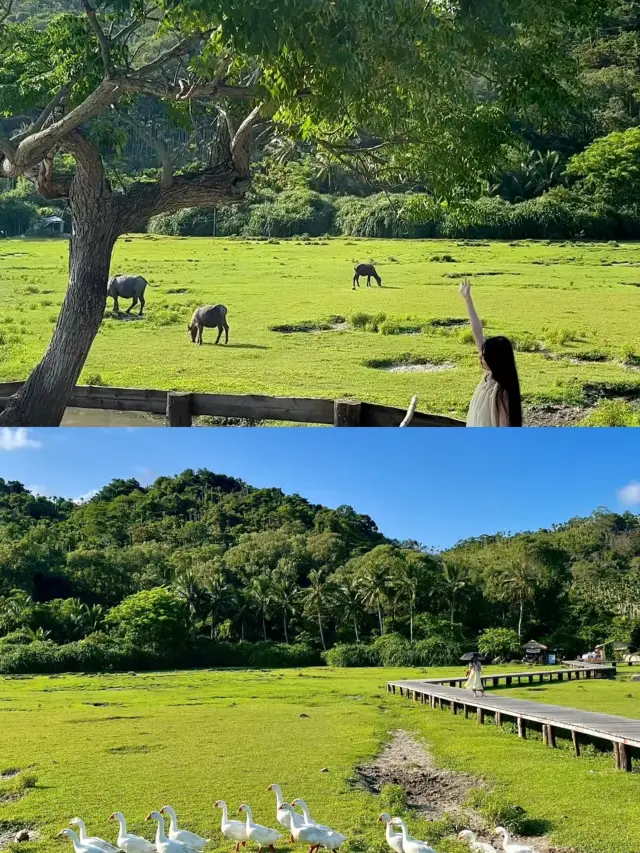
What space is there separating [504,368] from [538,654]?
10918 mm

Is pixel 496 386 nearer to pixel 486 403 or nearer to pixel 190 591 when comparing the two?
pixel 486 403

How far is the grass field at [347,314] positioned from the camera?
38.9 feet

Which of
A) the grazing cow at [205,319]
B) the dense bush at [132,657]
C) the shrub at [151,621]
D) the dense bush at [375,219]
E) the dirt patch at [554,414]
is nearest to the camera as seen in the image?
the dirt patch at [554,414]

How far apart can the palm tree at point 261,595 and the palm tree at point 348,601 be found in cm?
83

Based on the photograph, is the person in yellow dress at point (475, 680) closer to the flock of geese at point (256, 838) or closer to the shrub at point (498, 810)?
the shrub at point (498, 810)

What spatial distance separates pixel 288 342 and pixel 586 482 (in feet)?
15.5

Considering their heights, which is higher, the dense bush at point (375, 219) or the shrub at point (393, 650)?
the dense bush at point (375, 219)

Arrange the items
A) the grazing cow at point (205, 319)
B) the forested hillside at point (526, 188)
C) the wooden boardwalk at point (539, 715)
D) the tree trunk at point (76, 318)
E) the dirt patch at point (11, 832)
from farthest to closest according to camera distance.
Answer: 1. the forested hillside at point (526, 188)
2. the grazing cow at point (205, 319)
3. the wooden boardwalk at point (539, 715)
4. the tree trunk at point (76, 318)
5. the dirt patch at point (11, 832)

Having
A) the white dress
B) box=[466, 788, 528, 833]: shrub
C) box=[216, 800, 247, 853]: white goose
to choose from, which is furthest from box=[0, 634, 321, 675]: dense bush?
the white dress

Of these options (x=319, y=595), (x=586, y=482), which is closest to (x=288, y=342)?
(x=319, y=595)

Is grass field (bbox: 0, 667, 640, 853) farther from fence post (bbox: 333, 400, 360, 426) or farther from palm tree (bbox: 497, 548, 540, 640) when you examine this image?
fence post (bbox: 333, 400, 360, 426)

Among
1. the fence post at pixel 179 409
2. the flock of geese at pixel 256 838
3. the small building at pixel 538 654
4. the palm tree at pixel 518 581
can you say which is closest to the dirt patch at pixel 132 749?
the flock of geese at pixel 256 838

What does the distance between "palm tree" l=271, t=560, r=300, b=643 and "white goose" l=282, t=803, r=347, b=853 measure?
18.8 feet

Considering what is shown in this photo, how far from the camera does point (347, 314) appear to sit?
15.6 metres
